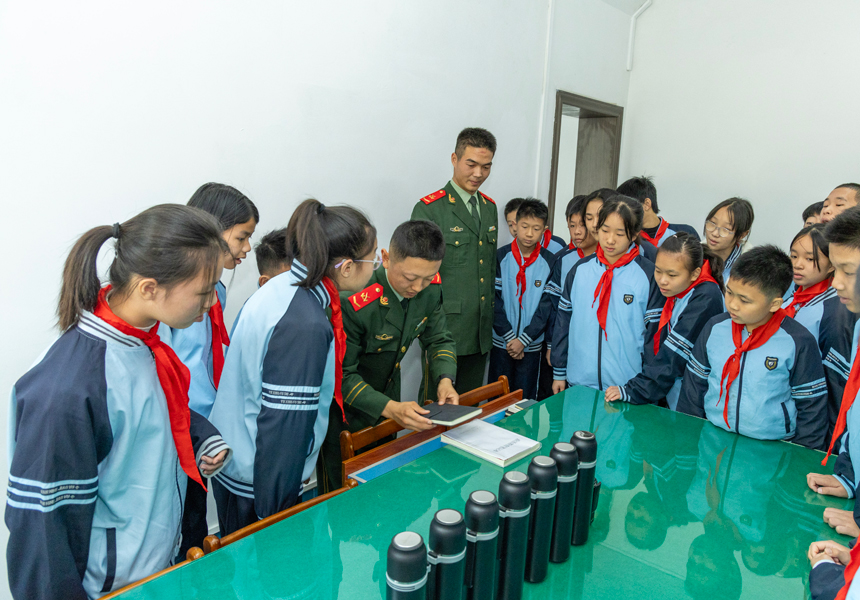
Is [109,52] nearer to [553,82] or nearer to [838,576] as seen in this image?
[838,576]

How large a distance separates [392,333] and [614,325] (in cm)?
116

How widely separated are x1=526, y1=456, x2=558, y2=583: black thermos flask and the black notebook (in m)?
0.57

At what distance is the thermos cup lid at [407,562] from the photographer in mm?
890

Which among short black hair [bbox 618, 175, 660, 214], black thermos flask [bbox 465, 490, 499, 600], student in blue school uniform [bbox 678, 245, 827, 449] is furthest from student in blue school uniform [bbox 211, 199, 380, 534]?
short black hair [bbox 618, 175, 660, 214]

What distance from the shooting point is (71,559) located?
3.65 feet

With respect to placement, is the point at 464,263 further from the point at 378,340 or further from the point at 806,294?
the point at 806,294

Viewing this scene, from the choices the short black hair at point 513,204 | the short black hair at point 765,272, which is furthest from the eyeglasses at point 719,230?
the short black hair at point 765,272

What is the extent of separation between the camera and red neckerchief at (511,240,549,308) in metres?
3.77

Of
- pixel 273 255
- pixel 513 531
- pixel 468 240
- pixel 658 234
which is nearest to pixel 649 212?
pixel 658 234

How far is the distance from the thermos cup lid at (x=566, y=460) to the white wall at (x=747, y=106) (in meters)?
4.13

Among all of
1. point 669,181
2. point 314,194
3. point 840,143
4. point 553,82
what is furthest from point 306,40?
point 840,143

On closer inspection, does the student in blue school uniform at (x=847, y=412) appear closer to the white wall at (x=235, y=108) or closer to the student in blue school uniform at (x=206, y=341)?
the student in blue school uniform at (x=206, y=341)

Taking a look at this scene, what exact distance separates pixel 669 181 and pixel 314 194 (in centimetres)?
353

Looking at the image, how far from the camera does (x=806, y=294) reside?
8.46ft
